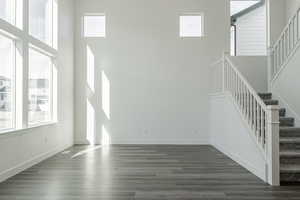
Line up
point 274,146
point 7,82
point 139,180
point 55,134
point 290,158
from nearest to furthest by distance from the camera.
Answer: point 274,146 → point 139,180 → point 290,158 → point 7,82 → point 55,134

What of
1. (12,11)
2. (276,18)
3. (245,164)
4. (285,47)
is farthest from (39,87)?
(276,18)

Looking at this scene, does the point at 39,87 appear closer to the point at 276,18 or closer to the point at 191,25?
the point at 191,25

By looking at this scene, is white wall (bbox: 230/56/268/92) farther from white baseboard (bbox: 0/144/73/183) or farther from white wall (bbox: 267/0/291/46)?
white baseboard (bbox: 0/144/73/183)

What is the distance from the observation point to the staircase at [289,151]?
3701 mm

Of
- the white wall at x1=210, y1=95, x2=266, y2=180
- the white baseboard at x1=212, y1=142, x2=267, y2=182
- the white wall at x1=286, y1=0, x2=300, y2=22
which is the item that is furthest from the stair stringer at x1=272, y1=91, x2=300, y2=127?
the white wall at x1=286, y1=0, x2=300, y2=22

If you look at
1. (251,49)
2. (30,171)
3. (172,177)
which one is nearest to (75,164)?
(30,171)

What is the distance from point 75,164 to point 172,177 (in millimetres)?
1913

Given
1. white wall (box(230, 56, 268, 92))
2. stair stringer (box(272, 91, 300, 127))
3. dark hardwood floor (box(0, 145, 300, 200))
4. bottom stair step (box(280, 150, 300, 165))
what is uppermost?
white wall (box(230, 56, 268, 92))

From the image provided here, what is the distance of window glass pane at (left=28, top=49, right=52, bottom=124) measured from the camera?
4969 millimetres

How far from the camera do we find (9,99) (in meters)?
4.20

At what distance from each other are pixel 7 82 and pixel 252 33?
6.19 metres

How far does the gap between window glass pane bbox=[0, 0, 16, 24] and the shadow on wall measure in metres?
2.93

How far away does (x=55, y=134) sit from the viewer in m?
5.80

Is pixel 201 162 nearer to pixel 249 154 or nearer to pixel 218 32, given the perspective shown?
pixel 249 154
